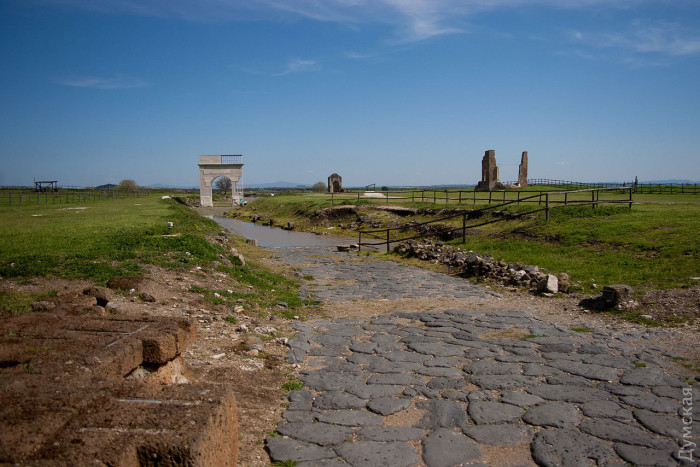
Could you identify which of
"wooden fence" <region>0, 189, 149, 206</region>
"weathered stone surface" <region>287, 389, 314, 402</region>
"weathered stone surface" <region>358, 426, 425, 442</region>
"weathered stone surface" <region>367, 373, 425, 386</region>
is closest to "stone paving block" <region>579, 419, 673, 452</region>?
"weathered stone surface" <region>358, 426, 425, 442</region>

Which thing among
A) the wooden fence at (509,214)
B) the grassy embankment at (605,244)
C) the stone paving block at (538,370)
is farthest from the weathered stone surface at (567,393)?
the wooden fence at (509,214)

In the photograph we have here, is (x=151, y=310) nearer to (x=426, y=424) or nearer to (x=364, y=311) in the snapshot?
(x=364, y=311)

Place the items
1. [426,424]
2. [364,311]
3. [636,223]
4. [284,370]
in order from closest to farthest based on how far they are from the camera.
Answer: [426,424] < [284,370] < [364,311] < [636,223]

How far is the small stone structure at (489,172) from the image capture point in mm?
41938

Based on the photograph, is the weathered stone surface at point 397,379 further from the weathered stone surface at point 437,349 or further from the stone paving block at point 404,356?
the weathered stone surface at point 437,349

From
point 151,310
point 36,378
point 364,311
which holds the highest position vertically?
point 36,378

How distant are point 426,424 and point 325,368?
1.85m

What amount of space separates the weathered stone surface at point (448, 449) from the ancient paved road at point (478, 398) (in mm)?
16

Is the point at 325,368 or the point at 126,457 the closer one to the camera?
the point at 126,457

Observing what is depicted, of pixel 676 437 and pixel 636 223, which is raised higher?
pixel 636 223

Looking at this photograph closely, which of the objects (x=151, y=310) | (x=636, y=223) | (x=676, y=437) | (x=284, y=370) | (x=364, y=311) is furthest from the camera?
(x=636, y=223)

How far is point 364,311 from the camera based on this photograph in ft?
30.4

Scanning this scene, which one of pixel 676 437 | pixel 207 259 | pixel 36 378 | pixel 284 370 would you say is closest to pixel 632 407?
pixel 676 437

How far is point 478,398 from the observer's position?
4934 mm
